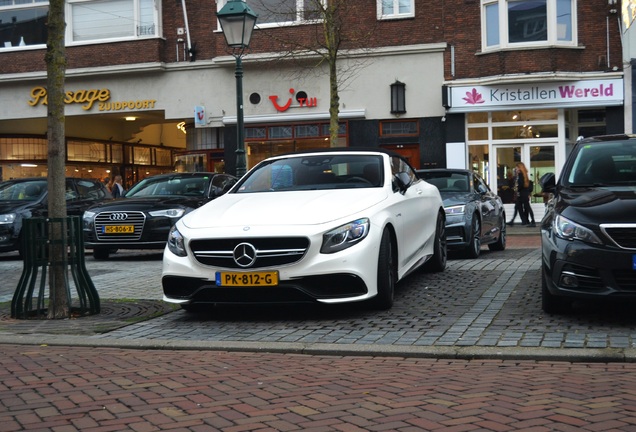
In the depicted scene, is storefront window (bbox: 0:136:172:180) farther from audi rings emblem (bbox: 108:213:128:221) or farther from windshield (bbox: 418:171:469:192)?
windshield (bbox: 418:171:469:192)

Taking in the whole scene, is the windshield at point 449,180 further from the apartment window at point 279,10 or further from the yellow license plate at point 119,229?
the apartment window at point 279,10

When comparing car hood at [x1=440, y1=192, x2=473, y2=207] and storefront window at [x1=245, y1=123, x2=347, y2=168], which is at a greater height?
storefront window at [x1=245, y1=123, x2=347, y2=168]

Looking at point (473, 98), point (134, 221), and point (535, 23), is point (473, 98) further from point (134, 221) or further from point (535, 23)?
point (134, 221)

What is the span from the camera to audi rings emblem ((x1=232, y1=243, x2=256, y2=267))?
288 inches

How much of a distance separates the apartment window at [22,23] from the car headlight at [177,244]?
23.2m

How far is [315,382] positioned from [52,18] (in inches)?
191

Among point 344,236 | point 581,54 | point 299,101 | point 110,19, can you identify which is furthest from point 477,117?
point 344,236

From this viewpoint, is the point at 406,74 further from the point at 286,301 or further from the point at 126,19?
the point at 286,301

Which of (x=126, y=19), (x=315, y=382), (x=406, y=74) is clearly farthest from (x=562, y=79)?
(x=315, y=382)

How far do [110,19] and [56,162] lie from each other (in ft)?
68.2

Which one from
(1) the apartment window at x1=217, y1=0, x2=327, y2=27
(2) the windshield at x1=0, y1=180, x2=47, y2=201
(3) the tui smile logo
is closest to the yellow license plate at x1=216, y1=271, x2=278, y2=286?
(2) the windshield at x1=0, y1=180, x2=47, y2=201

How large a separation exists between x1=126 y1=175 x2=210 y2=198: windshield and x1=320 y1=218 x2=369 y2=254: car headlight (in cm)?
841

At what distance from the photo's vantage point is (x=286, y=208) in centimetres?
774

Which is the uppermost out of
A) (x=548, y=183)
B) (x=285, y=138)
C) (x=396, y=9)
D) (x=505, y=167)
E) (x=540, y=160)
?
(x=396, y=9)
